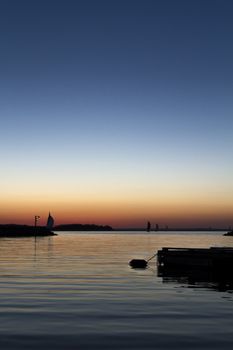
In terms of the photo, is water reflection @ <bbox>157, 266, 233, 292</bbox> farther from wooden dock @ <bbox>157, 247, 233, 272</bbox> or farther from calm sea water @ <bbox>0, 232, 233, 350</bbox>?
calm sea water @ <bbox>0, 232, 233, 350</bbox>

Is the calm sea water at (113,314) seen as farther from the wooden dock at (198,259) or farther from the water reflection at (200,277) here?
the wooden dock at (198,259)

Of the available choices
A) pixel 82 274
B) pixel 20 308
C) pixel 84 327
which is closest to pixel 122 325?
pixel 84 327

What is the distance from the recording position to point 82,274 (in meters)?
44.3

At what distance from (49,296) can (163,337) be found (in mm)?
12509

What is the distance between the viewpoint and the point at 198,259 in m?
46.8

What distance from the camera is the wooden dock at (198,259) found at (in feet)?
143

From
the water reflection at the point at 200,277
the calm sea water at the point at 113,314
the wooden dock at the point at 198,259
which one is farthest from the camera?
the wooden dock at the point at 198,259

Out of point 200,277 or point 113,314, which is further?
point 200,277

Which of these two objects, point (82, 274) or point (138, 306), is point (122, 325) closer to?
point (138, 306)

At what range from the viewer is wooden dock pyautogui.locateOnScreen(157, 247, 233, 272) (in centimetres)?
4362

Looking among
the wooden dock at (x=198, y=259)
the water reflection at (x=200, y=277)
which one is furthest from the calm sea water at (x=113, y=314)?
the wooden dock at (x=198, y=259)

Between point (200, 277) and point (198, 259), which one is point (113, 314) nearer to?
point (200, 277)

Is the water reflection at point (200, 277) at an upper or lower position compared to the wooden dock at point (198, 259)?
lower

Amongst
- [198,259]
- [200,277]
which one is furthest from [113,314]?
[198,259]
